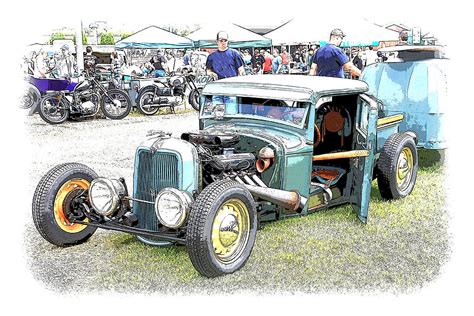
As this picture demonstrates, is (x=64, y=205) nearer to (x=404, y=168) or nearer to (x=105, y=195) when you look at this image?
(x=105, y=195)

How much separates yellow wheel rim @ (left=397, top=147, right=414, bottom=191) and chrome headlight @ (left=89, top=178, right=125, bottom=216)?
3.26m

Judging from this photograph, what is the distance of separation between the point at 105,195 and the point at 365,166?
7.98 ft

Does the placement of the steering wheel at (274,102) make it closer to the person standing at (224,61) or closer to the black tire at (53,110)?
the person standing at (224,61)

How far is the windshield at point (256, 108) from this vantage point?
5.15 m

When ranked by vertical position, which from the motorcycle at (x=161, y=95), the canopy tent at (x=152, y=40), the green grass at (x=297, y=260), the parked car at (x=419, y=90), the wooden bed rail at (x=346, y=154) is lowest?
the green grass at (x=297, y=260)

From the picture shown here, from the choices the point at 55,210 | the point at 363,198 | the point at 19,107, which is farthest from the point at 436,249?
the point at 19,107

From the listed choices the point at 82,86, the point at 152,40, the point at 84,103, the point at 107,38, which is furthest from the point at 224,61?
the point at 107,38

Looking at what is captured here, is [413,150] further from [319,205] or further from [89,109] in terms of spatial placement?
[89,109]

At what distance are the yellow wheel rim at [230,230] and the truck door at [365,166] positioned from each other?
1.47 meters

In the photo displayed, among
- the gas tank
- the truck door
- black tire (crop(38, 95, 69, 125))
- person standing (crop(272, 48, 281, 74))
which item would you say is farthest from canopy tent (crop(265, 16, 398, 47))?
the truck door

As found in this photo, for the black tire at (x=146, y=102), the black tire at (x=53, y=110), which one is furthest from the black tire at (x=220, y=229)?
the black tire at (x=146, y=102)

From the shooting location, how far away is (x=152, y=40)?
18109mm

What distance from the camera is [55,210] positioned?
15.5 feet

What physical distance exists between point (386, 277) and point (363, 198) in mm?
1187
